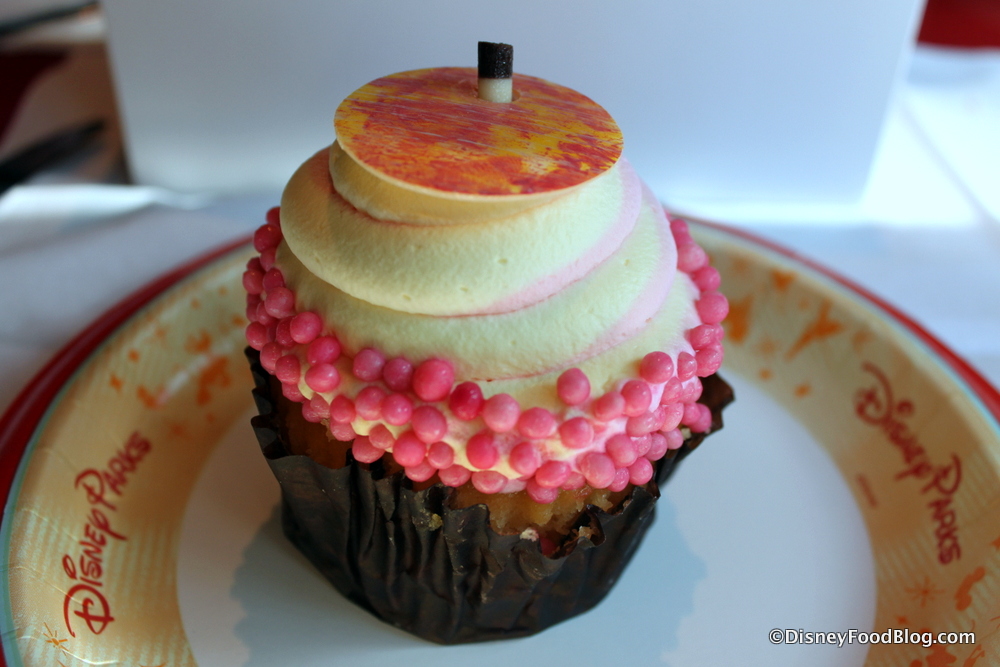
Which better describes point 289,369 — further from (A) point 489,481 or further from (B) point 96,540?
(B) point 96,540

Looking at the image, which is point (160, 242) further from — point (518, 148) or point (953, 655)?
point (953, 655)

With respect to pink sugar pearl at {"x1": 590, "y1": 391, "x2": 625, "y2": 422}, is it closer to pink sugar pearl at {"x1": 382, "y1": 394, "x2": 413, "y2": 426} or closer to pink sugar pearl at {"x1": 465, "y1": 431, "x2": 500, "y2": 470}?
pink sugar pearl at {"x1": 465, "y1": 431, "x2": 500, "y2": 470}

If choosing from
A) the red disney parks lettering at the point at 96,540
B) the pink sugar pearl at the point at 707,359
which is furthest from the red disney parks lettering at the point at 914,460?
the red disney parks lettering at the point at 96,540

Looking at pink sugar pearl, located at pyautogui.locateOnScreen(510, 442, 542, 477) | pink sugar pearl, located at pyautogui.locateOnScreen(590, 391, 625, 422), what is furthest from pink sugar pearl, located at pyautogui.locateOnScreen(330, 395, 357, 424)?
pink sugar pearl, located at pyautogui.locateOnScreen(590, 391, 625, 422)

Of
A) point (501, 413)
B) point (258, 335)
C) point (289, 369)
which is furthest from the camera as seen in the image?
point (258, 335)

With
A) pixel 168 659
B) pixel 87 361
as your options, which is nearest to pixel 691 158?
pixel 87 361

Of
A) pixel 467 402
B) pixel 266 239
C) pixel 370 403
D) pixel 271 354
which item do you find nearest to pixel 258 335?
pixel 271 354
